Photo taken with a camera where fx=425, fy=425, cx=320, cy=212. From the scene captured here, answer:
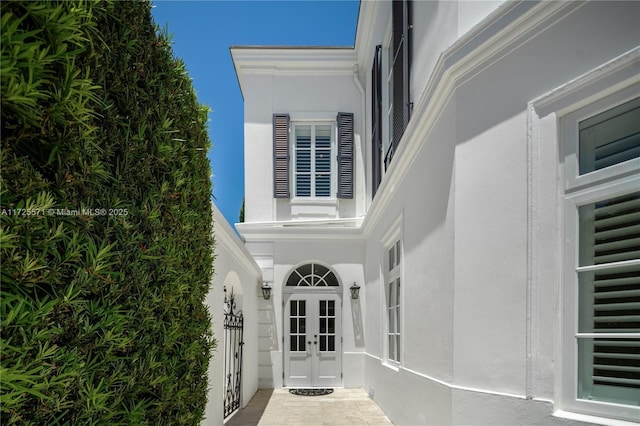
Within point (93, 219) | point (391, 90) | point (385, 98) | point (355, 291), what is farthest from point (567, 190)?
point (355, 291)

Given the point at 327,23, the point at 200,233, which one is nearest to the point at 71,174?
the point at 200,233

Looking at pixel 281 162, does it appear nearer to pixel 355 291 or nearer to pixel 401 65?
pixel 355 291

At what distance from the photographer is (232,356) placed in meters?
6.33

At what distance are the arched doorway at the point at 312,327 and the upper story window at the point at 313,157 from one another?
1746 millimetres

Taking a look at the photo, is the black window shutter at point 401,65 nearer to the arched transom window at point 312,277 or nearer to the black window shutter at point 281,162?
the black window shutter at point 281,162

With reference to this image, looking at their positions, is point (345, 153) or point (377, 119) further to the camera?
point (345, 153)

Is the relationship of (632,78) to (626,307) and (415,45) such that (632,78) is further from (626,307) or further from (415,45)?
(415,45)

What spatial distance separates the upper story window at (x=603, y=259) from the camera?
2.24 meters

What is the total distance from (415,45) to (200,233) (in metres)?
3.46

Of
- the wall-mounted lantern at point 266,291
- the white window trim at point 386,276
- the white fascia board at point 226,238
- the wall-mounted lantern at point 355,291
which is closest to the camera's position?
the white fascia board at point 226,238

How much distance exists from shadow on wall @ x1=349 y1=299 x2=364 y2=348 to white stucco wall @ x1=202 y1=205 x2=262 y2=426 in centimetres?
205

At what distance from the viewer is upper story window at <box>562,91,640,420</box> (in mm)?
2240

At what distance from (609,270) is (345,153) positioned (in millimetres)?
7431

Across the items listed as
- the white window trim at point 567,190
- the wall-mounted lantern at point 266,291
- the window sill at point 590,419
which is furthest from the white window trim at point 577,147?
the wall-mounted lantern at point 266,291
